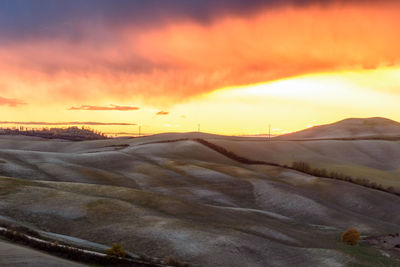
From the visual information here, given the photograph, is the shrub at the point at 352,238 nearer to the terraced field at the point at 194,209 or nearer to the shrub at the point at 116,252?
the terraced field at the point at 194,209

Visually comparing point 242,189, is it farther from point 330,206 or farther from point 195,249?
point 195,249

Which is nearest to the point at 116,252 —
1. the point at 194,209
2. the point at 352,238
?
the point at 194,209

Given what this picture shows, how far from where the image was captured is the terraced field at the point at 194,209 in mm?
45938

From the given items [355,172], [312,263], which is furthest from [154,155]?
[312,263]

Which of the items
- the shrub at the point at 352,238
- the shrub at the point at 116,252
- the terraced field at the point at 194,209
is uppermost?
the shrub at the point at 116,252

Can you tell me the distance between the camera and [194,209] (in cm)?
6519

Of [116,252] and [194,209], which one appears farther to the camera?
[194,209]

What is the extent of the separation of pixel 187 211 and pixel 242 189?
137 ft

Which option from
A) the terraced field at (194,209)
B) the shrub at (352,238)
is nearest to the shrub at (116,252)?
the terraced field at (194,209)

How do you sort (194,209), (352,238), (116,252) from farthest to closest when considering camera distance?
1. (352,238)
2. (194,209)
3. (116,252)

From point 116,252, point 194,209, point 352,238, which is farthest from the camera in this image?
point 352,238

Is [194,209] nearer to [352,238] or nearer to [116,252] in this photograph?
[352,238]

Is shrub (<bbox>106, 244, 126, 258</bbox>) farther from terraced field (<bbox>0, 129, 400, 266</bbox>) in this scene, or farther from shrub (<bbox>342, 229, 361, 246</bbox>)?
shrub (<bbox>342, 229, 361, 246</bbox>)

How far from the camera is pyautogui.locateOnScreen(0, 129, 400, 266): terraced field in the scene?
45.9 m
